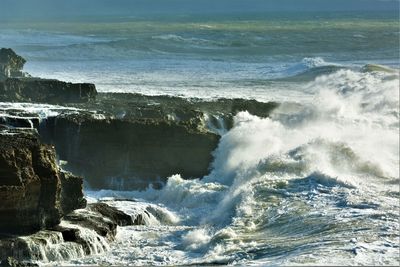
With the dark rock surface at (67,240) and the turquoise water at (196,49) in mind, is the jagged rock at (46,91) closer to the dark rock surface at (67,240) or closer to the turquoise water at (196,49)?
the turquoise water at (196,49)

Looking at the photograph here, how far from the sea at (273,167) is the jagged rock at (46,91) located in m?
5.55

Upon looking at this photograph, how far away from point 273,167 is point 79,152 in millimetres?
6038

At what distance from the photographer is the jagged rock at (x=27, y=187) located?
69.7 ft

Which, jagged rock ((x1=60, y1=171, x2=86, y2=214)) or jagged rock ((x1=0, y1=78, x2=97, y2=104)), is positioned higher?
jagged rock ((x1=0, y1=78, x2=97, y2=104))

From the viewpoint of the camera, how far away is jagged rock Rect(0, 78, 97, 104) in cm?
3562

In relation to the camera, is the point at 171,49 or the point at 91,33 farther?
the point at 91,33

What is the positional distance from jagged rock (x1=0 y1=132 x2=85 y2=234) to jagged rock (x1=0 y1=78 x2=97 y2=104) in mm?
13108

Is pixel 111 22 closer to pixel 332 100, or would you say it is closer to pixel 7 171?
pixel 332 100

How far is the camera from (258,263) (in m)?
20.9

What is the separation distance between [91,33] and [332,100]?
5494 cm

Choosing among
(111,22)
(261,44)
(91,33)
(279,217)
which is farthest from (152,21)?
(279,217)

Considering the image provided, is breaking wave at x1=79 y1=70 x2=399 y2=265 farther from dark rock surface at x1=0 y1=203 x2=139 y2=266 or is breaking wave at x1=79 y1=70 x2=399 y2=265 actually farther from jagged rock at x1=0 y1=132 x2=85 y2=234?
jagged rock at x1=0 y1=132 x2=85 y2=234

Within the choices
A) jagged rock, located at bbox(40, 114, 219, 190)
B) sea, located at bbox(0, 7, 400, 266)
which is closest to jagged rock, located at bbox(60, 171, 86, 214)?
sea, located at bbox(0, 7, 400, 266)

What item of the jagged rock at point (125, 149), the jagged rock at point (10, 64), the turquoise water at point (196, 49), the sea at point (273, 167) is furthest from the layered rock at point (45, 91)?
the turquoise water at point (196, 49)
